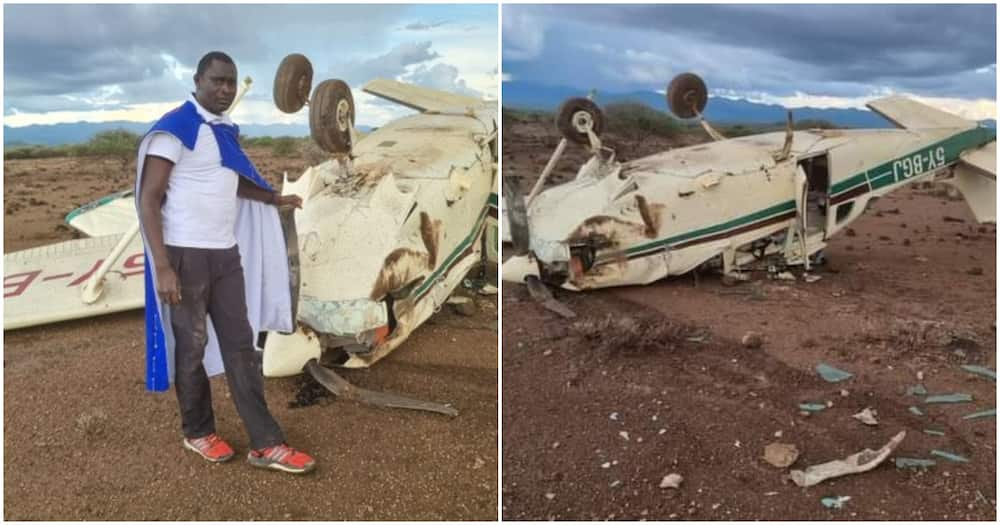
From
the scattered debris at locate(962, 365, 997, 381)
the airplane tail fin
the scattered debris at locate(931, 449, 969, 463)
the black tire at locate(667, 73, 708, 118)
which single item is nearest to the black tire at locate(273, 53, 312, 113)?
the scattered debris at locate(931, 449, 969, 463)

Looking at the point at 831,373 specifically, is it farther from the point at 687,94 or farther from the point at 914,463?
the point at 687,94

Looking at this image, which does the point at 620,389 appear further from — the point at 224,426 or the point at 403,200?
the point at 224,426

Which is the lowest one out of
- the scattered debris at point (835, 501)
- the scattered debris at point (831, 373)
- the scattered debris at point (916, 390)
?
the scattered debris at point (835, 501)

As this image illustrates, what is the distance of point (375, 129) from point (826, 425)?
6.00 metres

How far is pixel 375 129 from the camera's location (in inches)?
345

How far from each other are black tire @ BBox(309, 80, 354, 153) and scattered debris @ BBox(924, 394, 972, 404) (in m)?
4.46

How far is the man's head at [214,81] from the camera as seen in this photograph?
3.72 m

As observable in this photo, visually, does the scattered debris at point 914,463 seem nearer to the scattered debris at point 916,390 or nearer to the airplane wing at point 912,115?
the scattered debris at point 916,390

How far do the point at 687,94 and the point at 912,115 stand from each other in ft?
9.57

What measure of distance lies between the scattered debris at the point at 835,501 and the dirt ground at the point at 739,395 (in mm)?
38

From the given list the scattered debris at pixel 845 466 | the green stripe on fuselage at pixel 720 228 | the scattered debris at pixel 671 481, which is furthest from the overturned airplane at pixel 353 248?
the scattered debris at pixel 845 466

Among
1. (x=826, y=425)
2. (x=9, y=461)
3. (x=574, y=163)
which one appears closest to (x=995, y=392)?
(x=826, y=425)

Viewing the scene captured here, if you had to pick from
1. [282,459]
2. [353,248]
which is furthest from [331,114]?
[282,459]

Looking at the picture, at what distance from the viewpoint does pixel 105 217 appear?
998cm
